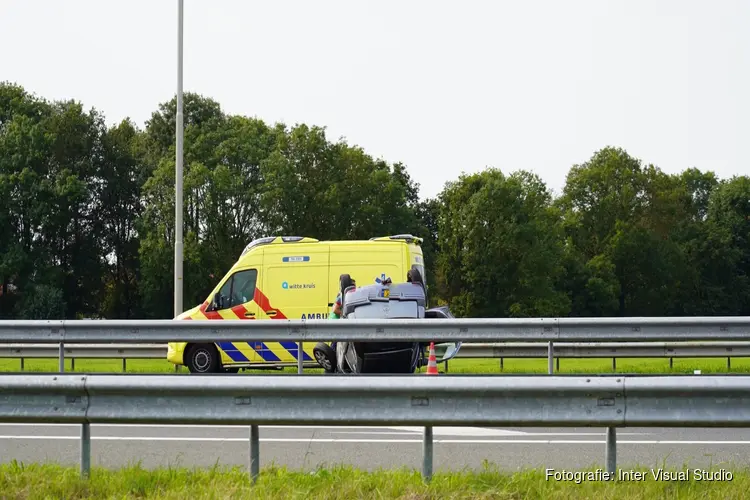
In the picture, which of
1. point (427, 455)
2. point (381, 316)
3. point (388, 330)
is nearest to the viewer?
point (427, 455)

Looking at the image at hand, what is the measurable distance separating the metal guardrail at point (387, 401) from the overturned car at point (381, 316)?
24.8 ft

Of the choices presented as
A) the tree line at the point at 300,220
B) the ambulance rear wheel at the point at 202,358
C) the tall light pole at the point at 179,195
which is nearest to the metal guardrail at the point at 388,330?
the ambulance rear wheel at the point at 202,358

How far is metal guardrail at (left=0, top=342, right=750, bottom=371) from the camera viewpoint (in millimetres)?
19922

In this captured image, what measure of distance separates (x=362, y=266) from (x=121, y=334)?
184 inches

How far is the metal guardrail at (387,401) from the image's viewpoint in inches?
239

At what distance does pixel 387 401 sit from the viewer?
6.25 m

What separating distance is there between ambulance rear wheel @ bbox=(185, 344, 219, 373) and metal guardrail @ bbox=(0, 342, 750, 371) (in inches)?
144

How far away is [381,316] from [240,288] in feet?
14.9

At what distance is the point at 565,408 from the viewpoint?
20.1 feet

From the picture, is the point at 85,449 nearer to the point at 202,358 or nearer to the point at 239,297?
the point at 202,358

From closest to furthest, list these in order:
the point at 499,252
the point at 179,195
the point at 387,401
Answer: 1. the point at 387,401
2. the point at 179,195
3. the point at 499,252

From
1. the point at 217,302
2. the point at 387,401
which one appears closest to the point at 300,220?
the point at 217,302

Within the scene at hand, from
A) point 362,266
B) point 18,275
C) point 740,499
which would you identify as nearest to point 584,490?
point 740,499

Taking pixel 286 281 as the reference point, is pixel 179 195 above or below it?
above
